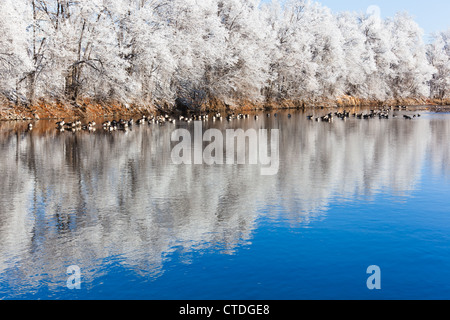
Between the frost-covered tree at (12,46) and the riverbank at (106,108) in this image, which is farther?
the riverbank at (106,108)

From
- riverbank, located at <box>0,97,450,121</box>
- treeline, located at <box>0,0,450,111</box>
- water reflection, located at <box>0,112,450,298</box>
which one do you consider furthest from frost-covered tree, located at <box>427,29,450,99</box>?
water reflection, located at <box>0,112,450,298</box>

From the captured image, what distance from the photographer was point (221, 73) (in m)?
69.1

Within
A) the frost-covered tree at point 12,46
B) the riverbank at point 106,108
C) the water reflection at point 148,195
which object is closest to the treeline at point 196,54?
the frost-covered tree at point 12,46

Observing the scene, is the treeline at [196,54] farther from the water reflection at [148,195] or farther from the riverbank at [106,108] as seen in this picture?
the water reflection at [148,195]

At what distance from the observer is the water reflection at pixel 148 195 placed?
1198 centimetres

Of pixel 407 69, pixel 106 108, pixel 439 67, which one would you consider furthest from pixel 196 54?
pixel 439 67

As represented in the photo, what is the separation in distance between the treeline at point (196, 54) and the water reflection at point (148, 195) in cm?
1952

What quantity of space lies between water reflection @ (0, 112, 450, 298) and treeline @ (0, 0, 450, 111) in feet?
64.0

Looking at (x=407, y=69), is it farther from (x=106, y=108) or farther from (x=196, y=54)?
(x=106, y=108)

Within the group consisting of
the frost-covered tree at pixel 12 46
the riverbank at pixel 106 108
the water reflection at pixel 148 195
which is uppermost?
the frost-covered tree at pixel 12 46

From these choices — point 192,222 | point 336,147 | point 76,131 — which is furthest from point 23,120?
point 192,222

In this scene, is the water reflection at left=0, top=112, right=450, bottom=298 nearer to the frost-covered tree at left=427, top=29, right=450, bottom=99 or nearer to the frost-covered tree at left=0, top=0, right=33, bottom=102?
the frost-covered tree at left=0, top=0, right=33, bottom=102

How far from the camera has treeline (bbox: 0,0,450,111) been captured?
50.1 meters
